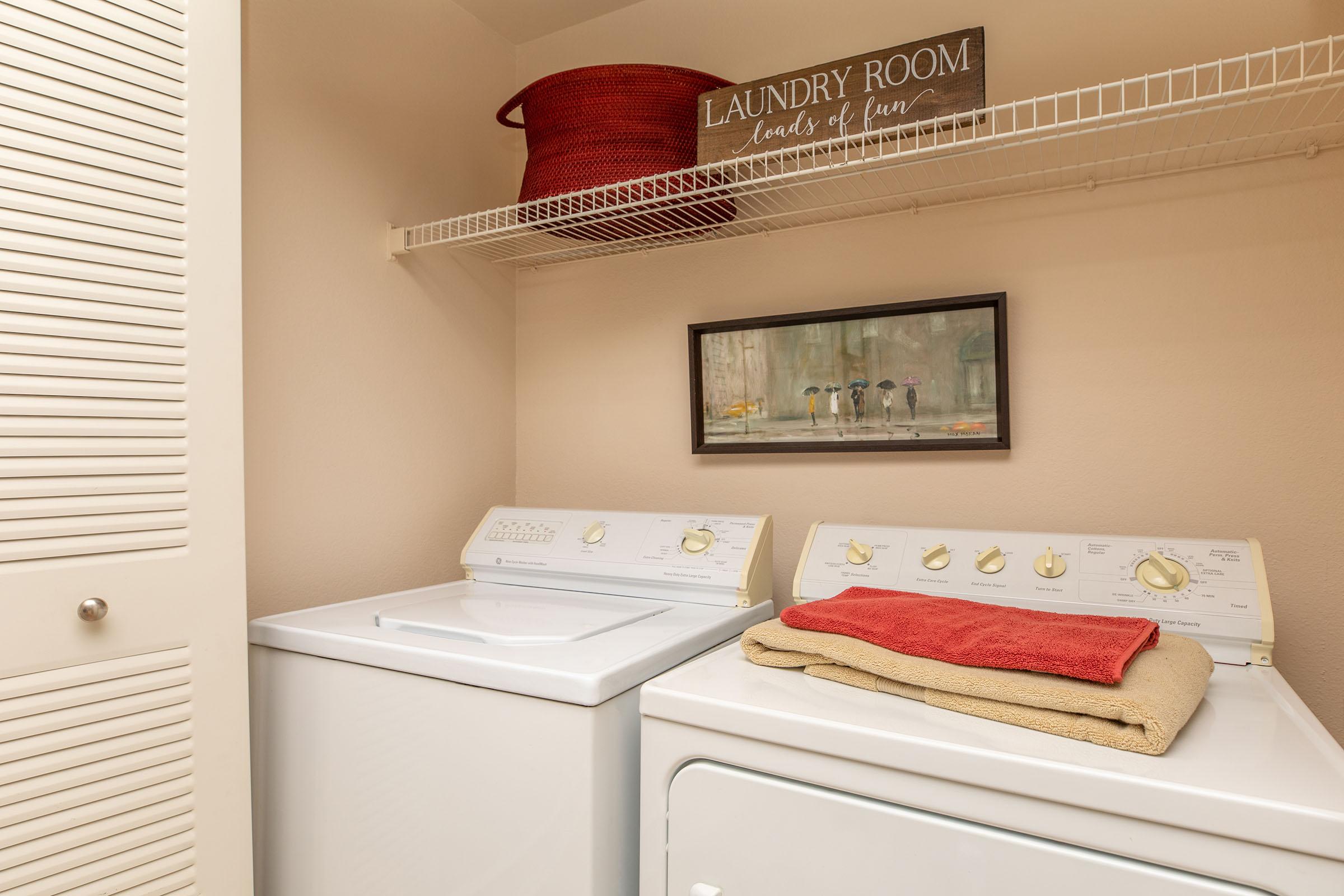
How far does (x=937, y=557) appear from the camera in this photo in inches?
54.3

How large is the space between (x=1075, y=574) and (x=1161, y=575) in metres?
0.12

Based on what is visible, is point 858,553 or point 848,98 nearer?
point 848,98

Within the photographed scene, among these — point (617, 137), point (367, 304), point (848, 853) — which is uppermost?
point (617, 137)

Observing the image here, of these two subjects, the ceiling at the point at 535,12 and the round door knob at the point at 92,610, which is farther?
the ceiling at the point at 535,12

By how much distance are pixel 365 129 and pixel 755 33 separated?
3.08 ft

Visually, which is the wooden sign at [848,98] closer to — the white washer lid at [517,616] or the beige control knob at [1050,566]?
the beige control knob at [1050,566]

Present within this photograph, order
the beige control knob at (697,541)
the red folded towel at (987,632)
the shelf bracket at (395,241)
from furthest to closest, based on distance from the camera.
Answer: the shelf bracket at (395,241) → the beige control knob at (697,541) → the red folded towel at (987,632)

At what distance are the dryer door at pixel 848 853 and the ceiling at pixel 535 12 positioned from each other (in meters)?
1.88

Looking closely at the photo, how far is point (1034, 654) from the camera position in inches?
35.9

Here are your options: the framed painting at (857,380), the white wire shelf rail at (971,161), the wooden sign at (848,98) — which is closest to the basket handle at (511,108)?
the white wire shelf rail at (971,161)

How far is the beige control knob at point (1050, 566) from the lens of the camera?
128cm

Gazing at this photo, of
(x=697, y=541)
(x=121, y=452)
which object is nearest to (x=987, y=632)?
(x=697, y=541)

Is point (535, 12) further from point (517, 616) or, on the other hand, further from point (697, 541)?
point (517, 616)

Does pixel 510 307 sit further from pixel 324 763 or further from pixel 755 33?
pixel 324 763
